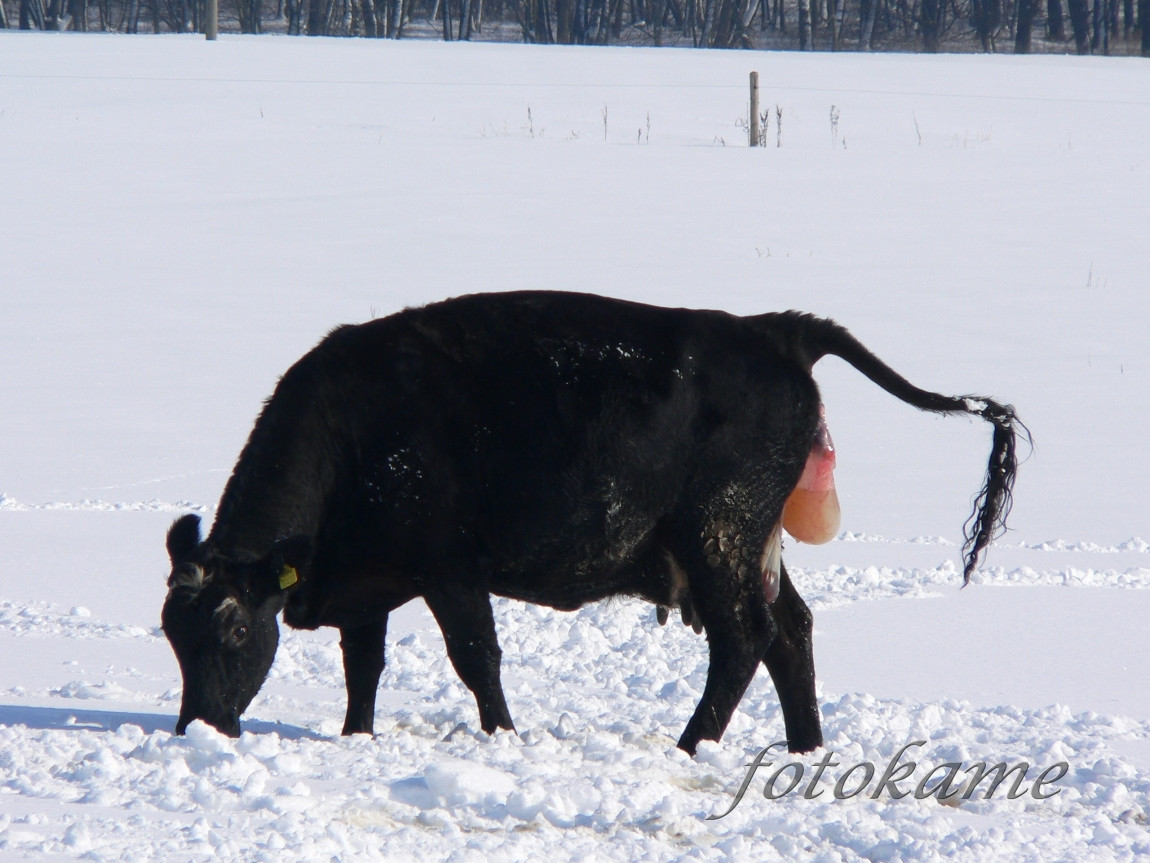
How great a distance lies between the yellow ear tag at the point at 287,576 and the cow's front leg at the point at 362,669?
456 millimetres

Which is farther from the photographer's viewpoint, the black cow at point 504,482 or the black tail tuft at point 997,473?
the black tail tuft at point 997,473

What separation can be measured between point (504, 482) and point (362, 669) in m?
0.81

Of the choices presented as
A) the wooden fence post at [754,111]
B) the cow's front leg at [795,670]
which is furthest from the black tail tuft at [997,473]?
the wooden fence post at [754,111]

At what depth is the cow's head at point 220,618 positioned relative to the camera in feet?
13.6

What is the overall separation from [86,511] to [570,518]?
A: 4.08m

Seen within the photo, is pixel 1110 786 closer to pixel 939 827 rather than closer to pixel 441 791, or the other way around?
pixel 939 827

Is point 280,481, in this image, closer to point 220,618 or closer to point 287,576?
point 287,576

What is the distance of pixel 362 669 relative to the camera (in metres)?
4.58

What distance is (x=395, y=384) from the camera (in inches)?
172

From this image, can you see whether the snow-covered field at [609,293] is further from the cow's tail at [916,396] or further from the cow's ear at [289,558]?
the cow's tail at [916,396]

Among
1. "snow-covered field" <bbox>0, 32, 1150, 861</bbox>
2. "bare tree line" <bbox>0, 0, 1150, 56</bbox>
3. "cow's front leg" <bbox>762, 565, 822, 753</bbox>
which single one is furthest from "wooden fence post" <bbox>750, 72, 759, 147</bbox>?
"bare tree line" <bbox>0, 0, 1150, 56</bbox>

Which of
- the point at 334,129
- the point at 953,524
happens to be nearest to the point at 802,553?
the point at 953,524

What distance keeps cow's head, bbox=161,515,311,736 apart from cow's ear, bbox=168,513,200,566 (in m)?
0.05

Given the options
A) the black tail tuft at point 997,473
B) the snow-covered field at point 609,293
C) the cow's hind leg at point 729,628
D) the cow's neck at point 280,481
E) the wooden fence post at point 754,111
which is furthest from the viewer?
the wooden fence post at point 754,111
